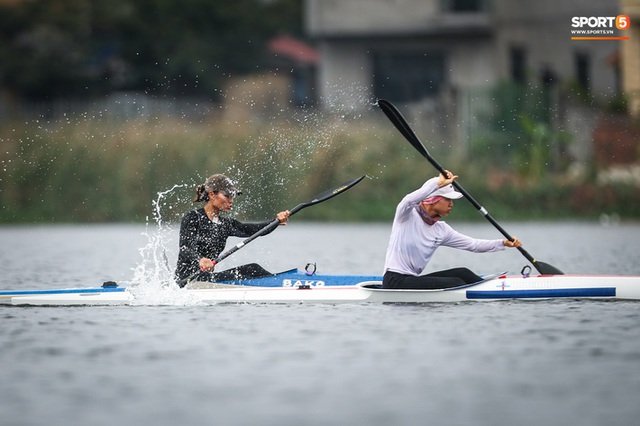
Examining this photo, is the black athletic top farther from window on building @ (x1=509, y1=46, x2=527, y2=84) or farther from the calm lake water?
window on building @ (x1=509, y1=46, x2=527, y2=84)

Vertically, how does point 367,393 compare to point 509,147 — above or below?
below

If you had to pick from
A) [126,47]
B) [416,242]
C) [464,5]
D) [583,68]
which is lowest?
[416,242]

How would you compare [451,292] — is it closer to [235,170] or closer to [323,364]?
[323,364]

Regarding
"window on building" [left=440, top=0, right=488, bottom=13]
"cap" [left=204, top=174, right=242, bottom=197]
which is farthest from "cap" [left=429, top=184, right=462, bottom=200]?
"window on building" [left=440, top=0, right=488, bottom=13]

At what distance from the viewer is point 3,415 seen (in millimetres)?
9906

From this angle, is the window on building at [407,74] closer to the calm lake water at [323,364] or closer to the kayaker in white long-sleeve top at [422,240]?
the calm lake water at [323,364]

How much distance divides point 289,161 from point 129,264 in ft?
36.7

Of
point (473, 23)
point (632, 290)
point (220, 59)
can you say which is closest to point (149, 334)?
point (632, 290)

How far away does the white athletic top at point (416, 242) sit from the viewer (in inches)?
590

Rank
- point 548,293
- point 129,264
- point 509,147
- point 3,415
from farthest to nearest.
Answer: point 509,147
point 129,264
point 548,293
point 3,415

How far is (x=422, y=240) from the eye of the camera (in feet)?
49.5

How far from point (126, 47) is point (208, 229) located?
39816 millimetres

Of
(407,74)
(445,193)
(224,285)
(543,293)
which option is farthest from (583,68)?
(445,193)

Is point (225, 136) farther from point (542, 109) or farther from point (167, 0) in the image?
point (167, 0)
